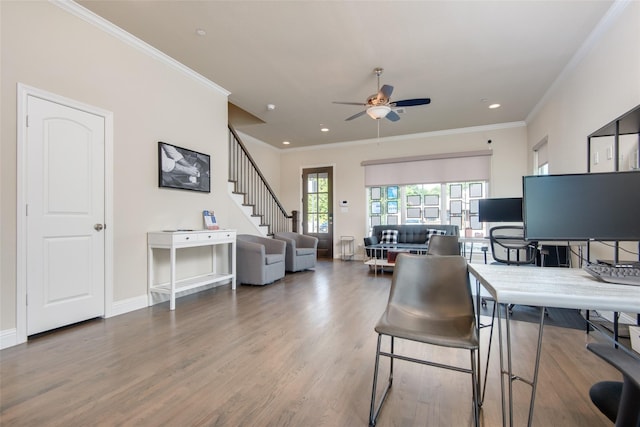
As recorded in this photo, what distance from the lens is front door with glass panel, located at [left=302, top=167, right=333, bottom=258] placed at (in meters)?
7.79

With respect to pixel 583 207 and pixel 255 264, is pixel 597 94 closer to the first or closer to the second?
pixel 583 207

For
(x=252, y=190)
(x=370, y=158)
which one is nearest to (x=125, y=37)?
(x=252, y=190)

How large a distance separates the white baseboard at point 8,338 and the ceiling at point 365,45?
2890 millimetres

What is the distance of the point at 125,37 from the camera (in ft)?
10.6

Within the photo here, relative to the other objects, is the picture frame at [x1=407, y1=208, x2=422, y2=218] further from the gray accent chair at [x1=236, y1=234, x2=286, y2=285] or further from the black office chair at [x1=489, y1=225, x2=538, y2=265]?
the gray accent chair at [x1=236, y1=234, x2=286, y2=285]

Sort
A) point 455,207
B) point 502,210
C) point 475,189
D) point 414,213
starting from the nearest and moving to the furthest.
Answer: point 502,210
point 475,189
point 455,207
point 414,213

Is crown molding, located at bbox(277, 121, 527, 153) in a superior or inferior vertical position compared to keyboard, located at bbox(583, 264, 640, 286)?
superior

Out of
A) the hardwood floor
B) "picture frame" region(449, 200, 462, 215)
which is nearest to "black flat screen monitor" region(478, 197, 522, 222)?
the hardwood floor

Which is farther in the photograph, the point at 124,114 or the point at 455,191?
the point at 455,191

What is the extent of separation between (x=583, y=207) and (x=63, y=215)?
384 cm

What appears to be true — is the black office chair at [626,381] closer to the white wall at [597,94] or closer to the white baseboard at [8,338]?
the white wall at [597,94]

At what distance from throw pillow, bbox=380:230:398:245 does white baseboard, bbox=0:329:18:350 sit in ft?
18.7

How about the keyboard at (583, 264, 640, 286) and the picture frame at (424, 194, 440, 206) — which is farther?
the picture frame at (424, 194, 440, 206)

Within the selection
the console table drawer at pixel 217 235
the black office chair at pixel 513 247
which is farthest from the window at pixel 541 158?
the console table drawer at pixel 217 235
